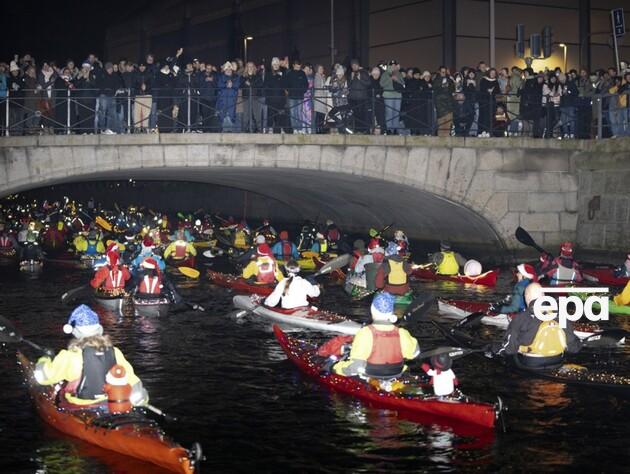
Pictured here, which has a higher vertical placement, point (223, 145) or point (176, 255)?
point (223, 145)

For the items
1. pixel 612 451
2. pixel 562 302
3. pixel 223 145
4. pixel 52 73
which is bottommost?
pixel 612 451

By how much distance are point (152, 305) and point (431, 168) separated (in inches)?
407

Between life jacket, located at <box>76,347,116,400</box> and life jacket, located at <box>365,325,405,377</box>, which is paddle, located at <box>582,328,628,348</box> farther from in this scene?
life jacket, located at <box>76,347,116,400</box>

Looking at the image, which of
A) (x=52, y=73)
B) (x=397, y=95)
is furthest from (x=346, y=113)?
(x=52, y=73)

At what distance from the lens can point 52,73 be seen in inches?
1057

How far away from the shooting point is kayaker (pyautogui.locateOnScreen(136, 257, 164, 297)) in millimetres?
21219

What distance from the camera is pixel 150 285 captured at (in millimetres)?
21312

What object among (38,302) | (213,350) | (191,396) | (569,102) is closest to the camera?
(191,396)

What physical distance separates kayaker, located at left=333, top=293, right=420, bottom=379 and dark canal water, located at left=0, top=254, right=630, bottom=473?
1.89 ft

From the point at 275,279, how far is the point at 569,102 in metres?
10.5

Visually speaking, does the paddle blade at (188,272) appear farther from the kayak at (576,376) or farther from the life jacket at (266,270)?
the kayak at (576,376)

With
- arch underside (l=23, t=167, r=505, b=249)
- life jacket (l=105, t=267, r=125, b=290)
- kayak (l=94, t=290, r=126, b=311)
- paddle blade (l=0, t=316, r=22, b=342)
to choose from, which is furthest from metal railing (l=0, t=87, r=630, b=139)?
paddle blade (l=0, t=316, r=22, b=342)

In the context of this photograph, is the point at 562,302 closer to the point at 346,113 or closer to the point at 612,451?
the point at 612,451

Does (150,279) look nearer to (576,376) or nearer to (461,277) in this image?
(461,277)
